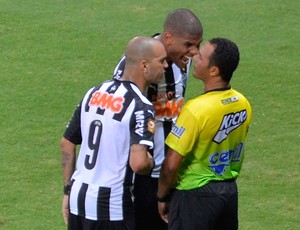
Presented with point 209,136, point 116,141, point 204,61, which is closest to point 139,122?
point 116,141

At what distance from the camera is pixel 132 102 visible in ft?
18.1

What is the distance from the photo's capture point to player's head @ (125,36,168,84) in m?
5.56

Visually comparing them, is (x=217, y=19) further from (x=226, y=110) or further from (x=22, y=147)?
(x=226, y=110)

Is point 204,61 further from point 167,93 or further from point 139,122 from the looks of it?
point 167,93

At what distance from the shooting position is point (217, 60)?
5.62 m

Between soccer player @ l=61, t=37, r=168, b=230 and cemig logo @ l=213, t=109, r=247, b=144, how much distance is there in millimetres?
411

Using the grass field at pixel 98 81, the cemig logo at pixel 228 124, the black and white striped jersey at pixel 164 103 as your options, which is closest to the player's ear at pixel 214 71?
the cemig logo at pixel 228 124

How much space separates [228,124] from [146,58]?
0.62 meters

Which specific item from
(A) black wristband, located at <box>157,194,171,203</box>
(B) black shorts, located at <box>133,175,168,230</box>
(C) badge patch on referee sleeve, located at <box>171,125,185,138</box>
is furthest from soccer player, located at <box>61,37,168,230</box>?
(B) black shorts, located at <box>133,175,168,230</box>

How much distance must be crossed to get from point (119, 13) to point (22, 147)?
3906mm

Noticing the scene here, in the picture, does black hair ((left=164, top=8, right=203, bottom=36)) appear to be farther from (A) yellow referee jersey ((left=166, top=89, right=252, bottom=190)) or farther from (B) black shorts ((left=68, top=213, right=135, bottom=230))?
(B) black shorts ((left=68, top=213, right=135, bottom=230))

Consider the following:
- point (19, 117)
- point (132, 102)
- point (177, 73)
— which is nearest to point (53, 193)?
point (19, 117)

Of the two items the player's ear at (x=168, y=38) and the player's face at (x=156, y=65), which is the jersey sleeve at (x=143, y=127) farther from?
the player's ear at (x=168, y=38)

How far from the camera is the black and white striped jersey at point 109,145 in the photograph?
5473 mm
